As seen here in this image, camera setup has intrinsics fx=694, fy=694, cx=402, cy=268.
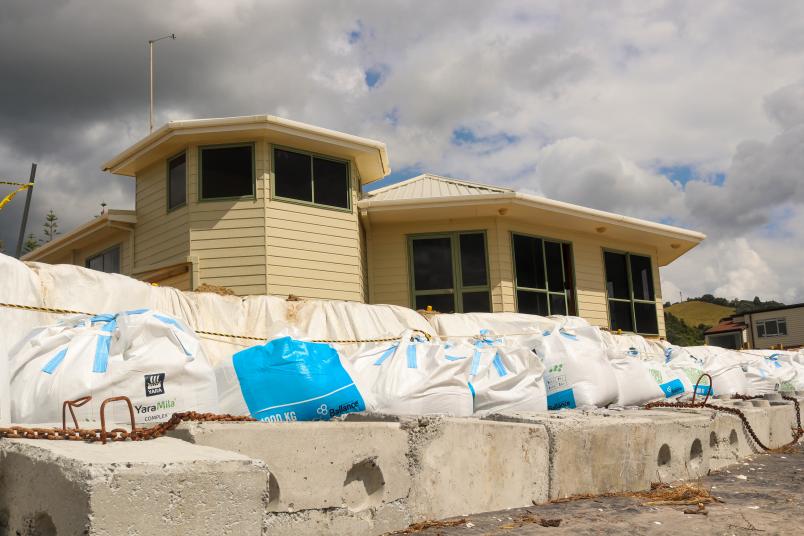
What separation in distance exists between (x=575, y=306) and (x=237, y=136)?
7.34 meters

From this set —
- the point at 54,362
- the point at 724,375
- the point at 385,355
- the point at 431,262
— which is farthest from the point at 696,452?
the point at 431,262

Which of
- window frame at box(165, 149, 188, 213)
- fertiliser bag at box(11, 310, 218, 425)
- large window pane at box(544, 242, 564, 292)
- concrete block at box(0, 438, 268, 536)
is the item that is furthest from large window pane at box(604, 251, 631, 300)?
concrete block at box(0, 438, 268, 536)

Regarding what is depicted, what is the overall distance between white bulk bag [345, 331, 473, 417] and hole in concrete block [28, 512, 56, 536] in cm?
216

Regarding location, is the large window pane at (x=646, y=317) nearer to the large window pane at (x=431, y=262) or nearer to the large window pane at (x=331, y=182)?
the large window pane at (x=431, y=262)

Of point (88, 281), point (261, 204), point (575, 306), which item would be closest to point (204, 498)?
point (88, 281)

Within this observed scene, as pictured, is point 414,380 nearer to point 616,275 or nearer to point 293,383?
point 293,383

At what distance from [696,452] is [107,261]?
11530 millimetres

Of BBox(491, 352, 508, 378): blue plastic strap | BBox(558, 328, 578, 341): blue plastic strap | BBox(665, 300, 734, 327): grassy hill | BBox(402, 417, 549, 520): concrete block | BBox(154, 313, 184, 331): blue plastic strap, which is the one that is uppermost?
BBox(665, 300, 734, 327): grassy hill

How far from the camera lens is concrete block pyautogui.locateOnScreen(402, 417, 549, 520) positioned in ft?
10.0

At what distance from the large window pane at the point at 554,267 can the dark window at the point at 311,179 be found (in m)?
4.39

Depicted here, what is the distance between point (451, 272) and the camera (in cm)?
1262

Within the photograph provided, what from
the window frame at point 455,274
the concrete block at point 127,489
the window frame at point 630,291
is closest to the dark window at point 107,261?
the window frame at point 455,274

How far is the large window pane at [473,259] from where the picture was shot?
41.4 ft

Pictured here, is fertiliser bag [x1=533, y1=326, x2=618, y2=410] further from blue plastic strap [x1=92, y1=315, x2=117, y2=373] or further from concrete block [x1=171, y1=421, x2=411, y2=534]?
blue plastic strap [x1=92, y1=315, x2=117, y2=373]
